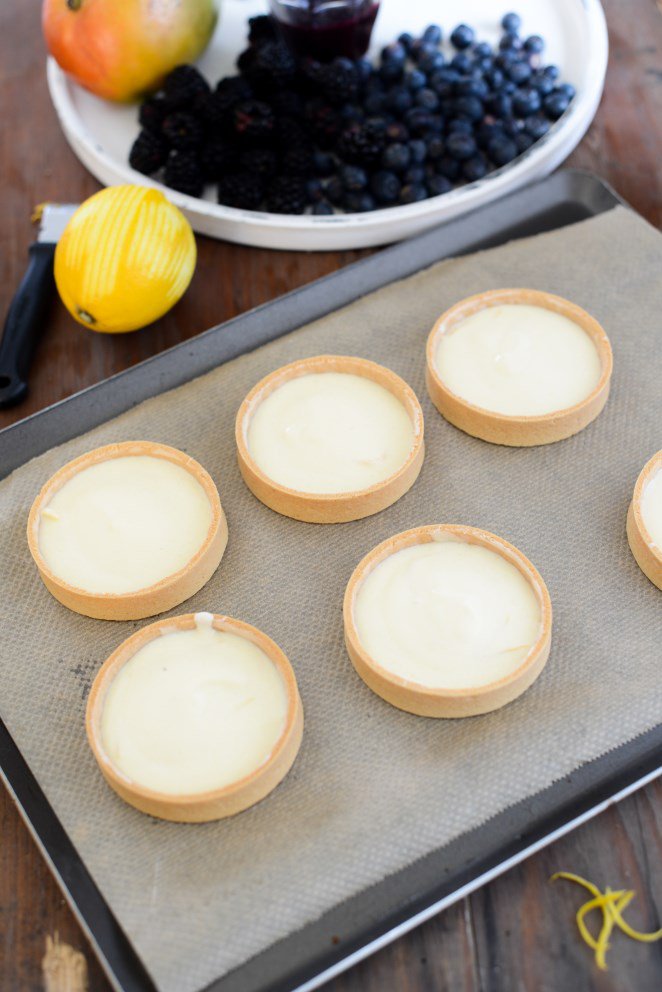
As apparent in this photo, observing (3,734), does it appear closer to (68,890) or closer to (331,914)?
(68,890)

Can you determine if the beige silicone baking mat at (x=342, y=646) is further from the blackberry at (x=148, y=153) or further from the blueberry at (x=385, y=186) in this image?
the blackberry at (x=148, y=153)

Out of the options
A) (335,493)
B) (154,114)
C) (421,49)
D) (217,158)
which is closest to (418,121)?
(421,49)

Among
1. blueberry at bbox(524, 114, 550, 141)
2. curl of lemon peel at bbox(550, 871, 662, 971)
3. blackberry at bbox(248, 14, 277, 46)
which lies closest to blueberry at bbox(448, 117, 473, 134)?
blueberry at bbox(524, 114, 550, 141)

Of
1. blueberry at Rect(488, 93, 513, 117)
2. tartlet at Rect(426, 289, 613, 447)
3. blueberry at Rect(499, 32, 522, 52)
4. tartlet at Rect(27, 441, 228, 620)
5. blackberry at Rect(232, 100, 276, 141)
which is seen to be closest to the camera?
tartlet at Rect(27, 441, 228, 620)

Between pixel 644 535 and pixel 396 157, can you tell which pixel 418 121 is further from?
pixel 644 535

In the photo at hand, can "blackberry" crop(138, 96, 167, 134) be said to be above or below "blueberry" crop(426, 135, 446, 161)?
above

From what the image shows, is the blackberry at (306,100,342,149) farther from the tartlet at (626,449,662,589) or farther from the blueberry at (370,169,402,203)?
the tartlet at (626,449,662,589)
